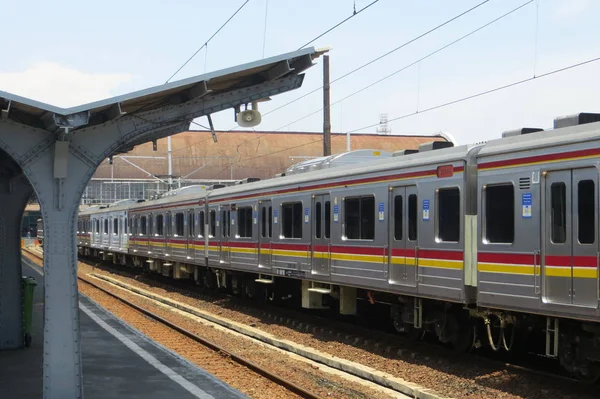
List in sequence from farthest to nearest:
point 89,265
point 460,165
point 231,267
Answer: point 89,265
point 231,267
point 460,165

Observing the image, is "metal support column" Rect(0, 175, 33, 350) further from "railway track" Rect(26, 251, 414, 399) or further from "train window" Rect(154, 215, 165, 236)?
"train window" Rect(154, 215, 165, 236)

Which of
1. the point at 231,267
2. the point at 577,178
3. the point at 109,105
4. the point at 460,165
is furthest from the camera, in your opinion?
the point at 231,267

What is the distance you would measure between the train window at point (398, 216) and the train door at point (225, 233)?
9685 mm

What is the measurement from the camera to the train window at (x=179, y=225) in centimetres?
2803

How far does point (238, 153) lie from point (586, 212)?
56.3 m

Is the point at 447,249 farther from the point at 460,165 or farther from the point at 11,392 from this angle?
the point at 11,392

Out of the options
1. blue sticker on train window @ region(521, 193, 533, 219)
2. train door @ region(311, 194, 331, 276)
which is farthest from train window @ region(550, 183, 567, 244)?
train door @ region(311, 194, 331, 276)

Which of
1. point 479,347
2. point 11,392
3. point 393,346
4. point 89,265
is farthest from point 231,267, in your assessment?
point 89,265

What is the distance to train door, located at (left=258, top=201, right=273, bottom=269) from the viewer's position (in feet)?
62.6

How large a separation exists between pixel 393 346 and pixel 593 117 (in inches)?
216

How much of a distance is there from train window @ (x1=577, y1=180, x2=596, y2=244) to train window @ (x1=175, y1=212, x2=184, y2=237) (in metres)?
19.8

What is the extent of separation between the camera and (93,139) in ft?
28.9

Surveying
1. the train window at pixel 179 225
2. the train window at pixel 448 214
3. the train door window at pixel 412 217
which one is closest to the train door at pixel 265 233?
the train door window at pixel 412 217

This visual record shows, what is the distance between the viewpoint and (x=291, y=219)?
699 inches
